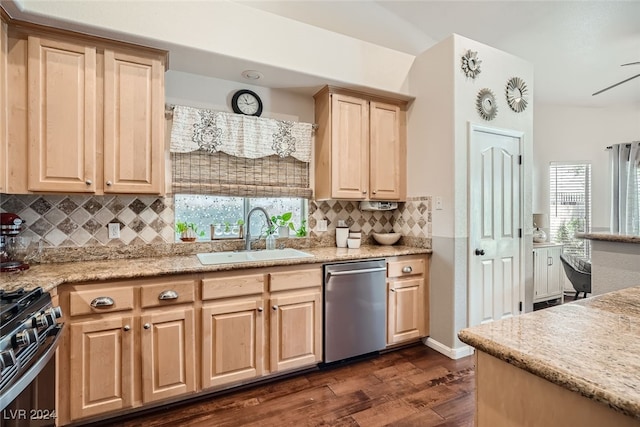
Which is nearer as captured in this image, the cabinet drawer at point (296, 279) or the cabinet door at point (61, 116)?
the cabinet door at point (61, 116)

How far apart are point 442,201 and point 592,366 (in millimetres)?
2277

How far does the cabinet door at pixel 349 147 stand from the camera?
2848 millimetres

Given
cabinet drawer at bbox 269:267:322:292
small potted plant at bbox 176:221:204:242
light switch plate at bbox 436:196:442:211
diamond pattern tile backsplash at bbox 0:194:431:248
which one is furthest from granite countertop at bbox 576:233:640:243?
small potted plant at bbox 176:221:204:242

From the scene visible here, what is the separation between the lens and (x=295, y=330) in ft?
7.59

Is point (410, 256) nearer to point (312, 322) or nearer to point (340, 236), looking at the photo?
point (340, 236)

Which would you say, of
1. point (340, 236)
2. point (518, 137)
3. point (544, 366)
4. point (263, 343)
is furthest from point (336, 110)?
point (544, 366)

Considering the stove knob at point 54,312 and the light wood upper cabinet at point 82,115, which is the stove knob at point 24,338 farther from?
the light wood upper cabinet at point 82,115

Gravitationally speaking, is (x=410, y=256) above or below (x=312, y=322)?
above

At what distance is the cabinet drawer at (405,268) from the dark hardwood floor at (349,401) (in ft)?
2.49

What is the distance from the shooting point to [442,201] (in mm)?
A: 2805

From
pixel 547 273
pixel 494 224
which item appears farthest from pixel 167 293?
pixel 547 273

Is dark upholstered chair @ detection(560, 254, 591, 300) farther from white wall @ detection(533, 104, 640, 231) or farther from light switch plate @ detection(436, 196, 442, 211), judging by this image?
light switch plate @ detection(436, 196, 442, 211)

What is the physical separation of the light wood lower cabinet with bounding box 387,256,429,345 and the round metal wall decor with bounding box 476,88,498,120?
1.49 metres

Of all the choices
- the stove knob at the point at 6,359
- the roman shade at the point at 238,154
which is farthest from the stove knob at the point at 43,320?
the roman shade at the point at 238,154
